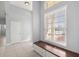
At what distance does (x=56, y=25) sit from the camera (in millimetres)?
5336

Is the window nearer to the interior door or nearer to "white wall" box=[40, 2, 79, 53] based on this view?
"white wall" box=[40, 2, 79, 53]

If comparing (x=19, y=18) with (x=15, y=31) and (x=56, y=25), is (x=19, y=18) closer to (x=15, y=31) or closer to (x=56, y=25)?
(x=15, y=31)

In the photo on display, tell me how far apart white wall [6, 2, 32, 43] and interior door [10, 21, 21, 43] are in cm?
22

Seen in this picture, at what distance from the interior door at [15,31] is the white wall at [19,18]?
0.22 meters

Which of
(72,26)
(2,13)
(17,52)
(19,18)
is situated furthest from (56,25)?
(19,18)

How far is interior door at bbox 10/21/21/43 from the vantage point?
342 inches

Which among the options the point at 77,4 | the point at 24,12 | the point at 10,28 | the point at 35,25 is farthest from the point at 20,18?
the point at 77,4

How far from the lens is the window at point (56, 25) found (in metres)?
4.62

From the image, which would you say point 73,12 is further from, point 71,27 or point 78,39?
point 78,39

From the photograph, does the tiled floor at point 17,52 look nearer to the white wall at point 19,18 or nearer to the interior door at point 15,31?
the white wall at point 19,18

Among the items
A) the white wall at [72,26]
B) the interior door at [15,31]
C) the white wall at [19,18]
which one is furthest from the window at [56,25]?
the interior door at [15,31]

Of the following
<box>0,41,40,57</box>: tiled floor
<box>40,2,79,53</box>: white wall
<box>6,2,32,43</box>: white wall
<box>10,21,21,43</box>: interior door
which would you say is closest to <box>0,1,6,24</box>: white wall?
<box>6,2,32,43</box>: white wall

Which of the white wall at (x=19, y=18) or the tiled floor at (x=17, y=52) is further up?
the white wall at (x=19, y=18)

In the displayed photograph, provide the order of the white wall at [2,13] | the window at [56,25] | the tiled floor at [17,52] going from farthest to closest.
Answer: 1. the white wall at [2,13]
2. the tiled floor at [17,52]
3. the window at [56,25]
